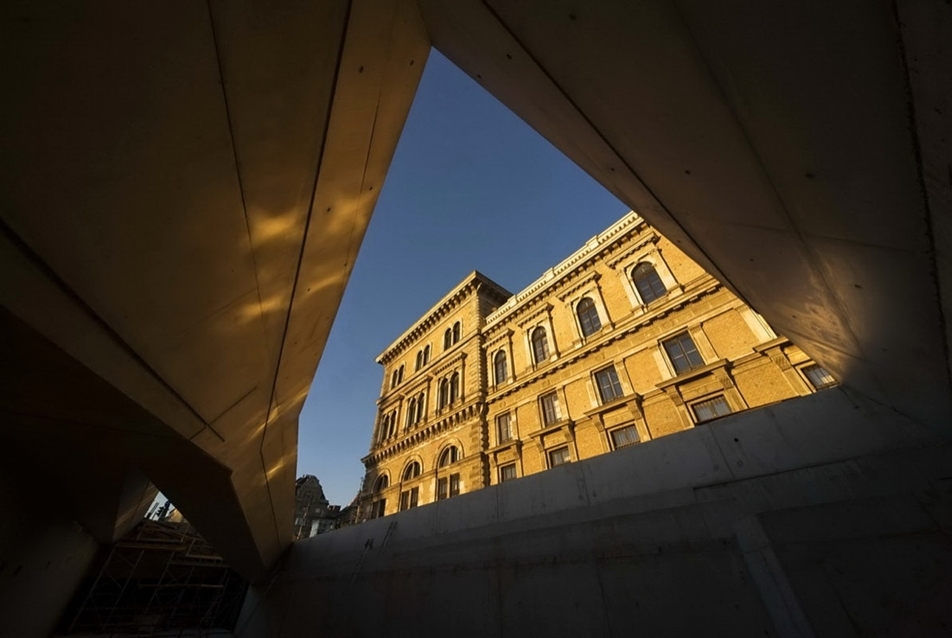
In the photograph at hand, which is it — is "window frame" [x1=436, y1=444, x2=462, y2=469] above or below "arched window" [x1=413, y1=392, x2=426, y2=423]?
below

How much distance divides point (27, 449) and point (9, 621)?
4.38 metres

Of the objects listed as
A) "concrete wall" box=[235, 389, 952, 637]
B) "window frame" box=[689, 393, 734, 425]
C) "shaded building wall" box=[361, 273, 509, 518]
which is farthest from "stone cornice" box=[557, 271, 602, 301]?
"concrete wall" box=[235, 389, 952, 637]

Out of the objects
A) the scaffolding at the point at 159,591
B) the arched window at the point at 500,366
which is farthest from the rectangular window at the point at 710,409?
the scaffolding at the point at 159,591

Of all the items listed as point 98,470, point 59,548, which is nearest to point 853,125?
point 98,470

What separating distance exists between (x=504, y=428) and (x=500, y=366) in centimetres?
334

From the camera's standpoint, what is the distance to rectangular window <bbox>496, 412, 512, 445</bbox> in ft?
48.3

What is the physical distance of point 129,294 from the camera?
1785mm

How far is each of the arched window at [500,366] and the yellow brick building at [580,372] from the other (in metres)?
0.07

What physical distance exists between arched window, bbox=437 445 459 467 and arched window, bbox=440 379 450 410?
2.57 m

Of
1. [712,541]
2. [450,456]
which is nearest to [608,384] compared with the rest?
[450,456]

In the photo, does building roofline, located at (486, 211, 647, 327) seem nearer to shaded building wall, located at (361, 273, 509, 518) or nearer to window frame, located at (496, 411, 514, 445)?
shaded building wall, located at (361, 273, 509, 518)

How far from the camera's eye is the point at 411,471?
18141mm

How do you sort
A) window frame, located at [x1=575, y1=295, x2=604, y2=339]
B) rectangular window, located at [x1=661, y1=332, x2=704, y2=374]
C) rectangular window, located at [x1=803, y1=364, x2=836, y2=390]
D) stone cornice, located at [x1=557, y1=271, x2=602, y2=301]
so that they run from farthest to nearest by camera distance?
stone cornice, located at [x1=557, y1=271, x2=602, y2=301] < window frame, located at [x1=575, y1=295, x2=604, y2=339] < rectangular window, located at [x1=661, y1=332, x2=704, y2=374] < rectangular window, located at [x1=803, y1=364, x2=836, y2=390]

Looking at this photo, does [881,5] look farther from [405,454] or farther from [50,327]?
[405,454]
